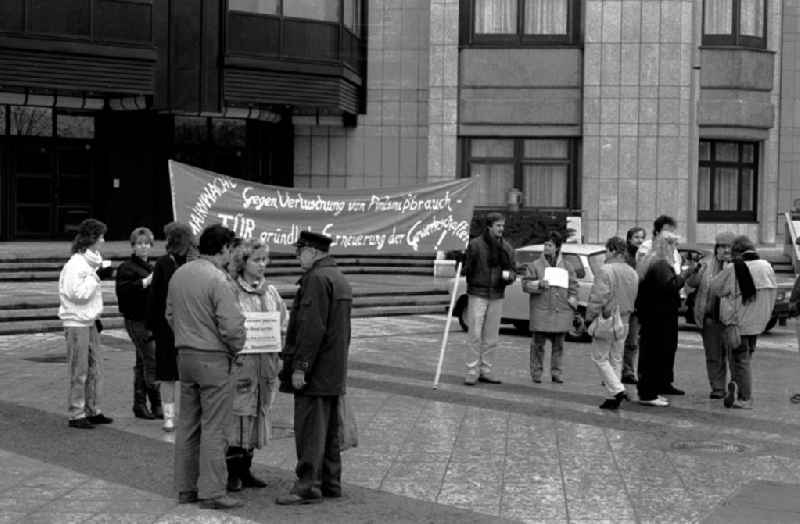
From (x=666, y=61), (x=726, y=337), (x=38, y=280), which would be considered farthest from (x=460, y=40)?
(x=726, y=337)

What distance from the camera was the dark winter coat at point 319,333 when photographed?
8.56 m

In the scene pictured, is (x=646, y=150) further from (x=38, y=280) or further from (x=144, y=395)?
(x=144, y=395)

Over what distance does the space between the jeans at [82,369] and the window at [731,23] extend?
2295 cm

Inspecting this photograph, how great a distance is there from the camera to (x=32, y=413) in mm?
11938

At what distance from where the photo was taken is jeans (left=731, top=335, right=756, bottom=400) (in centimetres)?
1302

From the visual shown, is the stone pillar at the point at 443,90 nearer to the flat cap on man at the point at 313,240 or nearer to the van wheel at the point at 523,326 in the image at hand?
the van wheel at the point at 523,326

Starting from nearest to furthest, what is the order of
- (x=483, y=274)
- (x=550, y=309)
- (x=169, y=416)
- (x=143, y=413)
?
(x=169, y=416) < (x=143, y=413) < (x=483, y=274) < (x=550, y=309)

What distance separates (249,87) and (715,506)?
21.9m

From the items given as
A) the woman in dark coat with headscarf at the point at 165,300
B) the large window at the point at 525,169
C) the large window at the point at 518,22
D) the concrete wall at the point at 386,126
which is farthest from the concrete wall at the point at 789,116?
the woman in dark coat with headscarf at the point at 165,300

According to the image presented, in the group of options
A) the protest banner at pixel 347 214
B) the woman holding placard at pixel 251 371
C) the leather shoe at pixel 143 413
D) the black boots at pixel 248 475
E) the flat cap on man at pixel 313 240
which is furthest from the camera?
the protest banner at pixel 347 214

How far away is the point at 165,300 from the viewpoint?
10.7 meters

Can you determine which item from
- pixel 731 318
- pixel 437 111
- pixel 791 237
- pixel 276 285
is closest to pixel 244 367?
pixel 731 318

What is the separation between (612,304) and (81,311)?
510cm

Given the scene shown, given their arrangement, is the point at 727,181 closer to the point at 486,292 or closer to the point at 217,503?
the point at 486,292
